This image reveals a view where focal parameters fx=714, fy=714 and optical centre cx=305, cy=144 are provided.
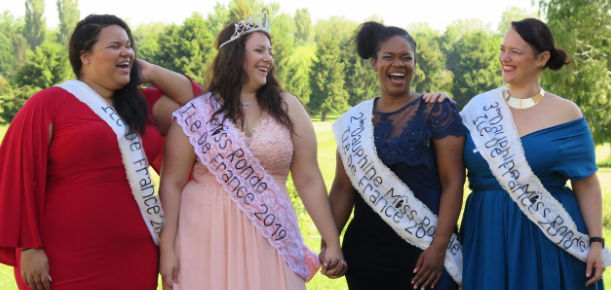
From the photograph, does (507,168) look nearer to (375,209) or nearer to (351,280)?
(375,209)

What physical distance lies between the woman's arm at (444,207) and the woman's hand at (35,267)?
6.09 ft

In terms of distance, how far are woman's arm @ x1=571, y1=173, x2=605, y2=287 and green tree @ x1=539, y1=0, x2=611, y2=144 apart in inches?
476

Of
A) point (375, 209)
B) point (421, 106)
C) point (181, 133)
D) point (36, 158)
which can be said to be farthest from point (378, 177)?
point (36, 158)

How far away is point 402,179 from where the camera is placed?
3.83 m

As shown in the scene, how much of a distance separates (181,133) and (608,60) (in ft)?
48.0

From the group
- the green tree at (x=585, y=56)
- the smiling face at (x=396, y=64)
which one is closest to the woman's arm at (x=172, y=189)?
the smiling face at (x=396, y=64)

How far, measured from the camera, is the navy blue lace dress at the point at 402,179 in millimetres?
3742

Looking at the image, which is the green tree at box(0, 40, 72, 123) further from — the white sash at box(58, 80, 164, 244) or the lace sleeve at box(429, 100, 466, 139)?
the lace sleeve at box(429, 100, 466, 139)

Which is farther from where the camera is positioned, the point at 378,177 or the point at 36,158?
the point at 378,177

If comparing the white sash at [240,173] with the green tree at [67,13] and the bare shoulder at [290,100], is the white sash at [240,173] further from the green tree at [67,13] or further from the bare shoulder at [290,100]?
the green tree at [67,13]

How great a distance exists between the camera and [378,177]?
3861 millimetres

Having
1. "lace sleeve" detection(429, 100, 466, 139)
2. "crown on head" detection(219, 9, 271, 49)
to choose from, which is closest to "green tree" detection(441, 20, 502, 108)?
"lace sleeve" detection(429, 100, 466, 139)

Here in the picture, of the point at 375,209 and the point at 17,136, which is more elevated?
the point at 17,136

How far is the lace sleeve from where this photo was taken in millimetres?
3732
